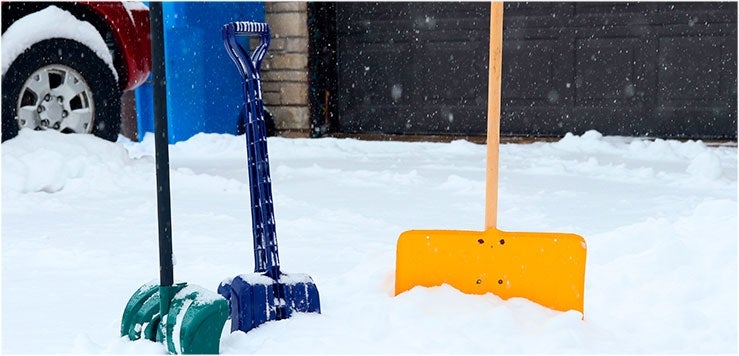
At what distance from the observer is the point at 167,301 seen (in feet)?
6.03

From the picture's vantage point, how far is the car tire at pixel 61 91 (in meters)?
4.46

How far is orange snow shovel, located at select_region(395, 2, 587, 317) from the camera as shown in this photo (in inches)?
85.7

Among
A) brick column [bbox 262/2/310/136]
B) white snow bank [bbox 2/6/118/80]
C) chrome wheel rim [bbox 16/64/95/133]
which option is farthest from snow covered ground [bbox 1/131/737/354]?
brick column [bbox 262/2/310/136]


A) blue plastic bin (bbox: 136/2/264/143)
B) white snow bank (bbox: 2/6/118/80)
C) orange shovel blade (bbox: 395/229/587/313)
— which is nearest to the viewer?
orange shovel blade (bbox: 395/229/587/313)

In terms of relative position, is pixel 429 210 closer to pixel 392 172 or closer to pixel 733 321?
pixel 392 172

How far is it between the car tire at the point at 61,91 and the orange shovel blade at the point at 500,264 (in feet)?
9.53

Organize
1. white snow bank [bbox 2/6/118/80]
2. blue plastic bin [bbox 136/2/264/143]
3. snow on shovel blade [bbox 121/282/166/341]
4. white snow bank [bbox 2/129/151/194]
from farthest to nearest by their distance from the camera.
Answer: blue plastic bin [bbox 136/2/264/143] → white snow bank [bbox 2/6/118/80] → white snow bank [bbox 2/129/151/194] → snow on shovel blade [bbox 121/282/166/341]

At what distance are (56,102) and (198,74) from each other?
6.74 feet

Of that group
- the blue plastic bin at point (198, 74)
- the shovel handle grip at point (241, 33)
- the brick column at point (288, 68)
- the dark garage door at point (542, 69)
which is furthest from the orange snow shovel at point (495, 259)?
the brick column at point (288, 68)

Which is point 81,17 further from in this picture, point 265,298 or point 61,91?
point 265,298

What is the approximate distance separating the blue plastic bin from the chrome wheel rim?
1539 mm

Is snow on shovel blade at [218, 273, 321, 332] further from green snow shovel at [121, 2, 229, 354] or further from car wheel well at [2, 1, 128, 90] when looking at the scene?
car wheel well at [2, 1, 128, 90]

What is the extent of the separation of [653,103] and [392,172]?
2592mm

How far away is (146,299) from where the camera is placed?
195cm
